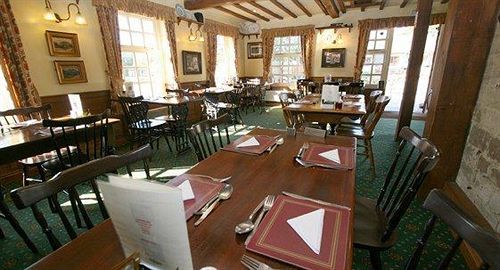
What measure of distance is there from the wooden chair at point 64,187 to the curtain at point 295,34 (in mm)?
6751

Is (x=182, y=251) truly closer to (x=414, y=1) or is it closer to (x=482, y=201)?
(x=482, y=201)

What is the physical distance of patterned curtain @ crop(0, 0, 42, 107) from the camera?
279 cm

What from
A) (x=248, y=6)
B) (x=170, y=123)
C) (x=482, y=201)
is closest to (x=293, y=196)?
(x=482, y=201)

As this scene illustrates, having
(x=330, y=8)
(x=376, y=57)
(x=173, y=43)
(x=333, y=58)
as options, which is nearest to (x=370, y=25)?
(x=376, y=57)

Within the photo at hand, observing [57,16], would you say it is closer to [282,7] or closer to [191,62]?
[191,62]

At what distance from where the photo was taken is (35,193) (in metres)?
0.83

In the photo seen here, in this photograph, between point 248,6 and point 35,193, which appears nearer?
point 35,193

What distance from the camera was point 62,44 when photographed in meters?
3.36

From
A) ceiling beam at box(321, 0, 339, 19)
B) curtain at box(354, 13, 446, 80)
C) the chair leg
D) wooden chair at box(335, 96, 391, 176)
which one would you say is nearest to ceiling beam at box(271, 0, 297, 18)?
ceiling beam at box(321, 0, 339, 19)

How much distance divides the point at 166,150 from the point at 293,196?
3.28 meters

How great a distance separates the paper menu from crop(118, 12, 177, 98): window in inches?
175

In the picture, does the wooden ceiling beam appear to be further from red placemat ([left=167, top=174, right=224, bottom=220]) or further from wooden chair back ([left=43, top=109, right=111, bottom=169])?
red placemat ([left=167, top=174, right=224, bottom=220])

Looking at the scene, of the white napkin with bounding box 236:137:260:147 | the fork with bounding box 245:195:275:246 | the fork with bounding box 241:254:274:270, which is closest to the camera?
the fork with bounding box 241:254:274:270

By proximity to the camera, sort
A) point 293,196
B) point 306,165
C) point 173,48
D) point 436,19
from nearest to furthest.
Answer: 1. point 293,196
2. point 306,165
3. point 173,48
4. point 436,19
